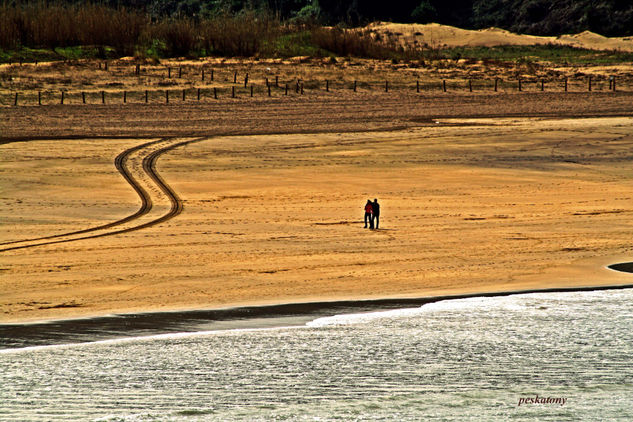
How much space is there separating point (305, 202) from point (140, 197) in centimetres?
445

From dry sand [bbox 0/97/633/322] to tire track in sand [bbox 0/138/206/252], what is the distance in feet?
0.55

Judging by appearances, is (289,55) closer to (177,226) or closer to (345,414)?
(177,226)

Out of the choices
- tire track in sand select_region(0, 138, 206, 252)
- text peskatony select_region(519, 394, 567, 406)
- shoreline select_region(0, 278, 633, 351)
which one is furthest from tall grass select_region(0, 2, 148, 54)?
text peskatony select_region(519, 394, 567, 406)

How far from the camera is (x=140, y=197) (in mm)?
25469

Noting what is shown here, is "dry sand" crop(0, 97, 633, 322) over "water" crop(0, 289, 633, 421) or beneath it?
over

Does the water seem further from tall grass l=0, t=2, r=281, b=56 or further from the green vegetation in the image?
tall grass l=0, t=2, r=281, b=56

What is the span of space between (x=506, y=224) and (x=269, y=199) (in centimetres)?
643

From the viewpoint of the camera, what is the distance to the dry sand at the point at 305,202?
684 inches

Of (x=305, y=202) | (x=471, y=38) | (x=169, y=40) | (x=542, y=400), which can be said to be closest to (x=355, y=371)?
(x=542, y=400)

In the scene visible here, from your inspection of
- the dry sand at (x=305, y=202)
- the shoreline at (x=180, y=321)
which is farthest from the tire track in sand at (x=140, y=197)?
the shoreline at (x=180, y=321)

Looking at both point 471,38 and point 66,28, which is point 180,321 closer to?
point 66,28

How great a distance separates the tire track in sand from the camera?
803 inches

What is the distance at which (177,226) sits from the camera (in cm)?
2181

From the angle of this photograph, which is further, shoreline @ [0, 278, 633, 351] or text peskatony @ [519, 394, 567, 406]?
shoreline @ [0, 278, 633, 351]
